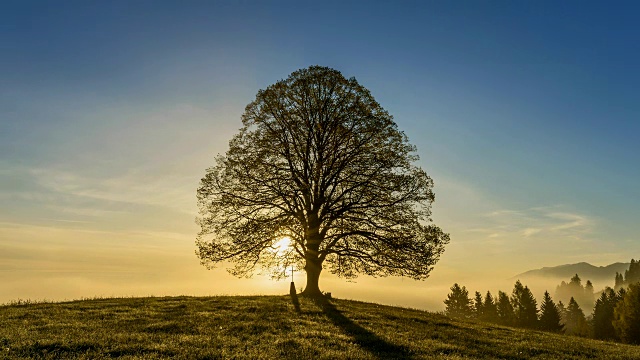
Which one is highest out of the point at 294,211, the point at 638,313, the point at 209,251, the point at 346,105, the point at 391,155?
the point at 346,105

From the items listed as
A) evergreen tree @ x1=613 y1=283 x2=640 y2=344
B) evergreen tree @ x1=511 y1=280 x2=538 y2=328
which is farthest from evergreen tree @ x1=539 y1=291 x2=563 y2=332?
evergreen tree @ x1=613 y1=283 x2=640 y2=344

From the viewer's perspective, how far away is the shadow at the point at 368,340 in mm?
15967

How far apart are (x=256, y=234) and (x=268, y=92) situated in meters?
10.2

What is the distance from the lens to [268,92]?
1259 inches

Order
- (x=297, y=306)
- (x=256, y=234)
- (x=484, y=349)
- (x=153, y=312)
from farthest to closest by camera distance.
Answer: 1. (x=256, y=234)
2. (x=297, y=306)
3. (x=153, y=312)
4. (x=484, y=349)

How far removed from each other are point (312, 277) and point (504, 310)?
273 ft

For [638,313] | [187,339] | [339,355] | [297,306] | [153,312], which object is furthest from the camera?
[638,313]

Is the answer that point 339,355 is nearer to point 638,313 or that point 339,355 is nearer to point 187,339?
point 187,339

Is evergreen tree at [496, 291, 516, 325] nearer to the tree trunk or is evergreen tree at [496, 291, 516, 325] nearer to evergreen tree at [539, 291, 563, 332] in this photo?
evergreen tree at [539, 291, 563, 332]

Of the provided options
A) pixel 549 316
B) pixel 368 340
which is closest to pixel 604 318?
pixel 549 316

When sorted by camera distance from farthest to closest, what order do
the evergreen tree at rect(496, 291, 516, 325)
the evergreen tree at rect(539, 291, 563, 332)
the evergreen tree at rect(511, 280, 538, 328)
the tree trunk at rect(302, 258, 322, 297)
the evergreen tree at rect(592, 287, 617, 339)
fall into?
the evergreen tree at rect(496, 291, 516, 325), the evergreen tree at rect(511, 280, 538, 328), the evergreen tree at rect(592, 287, 617, 339), the evergreen tree at rect(539, 291, 563, 332), the tree trunk at rect(302, 258, 322, 297)

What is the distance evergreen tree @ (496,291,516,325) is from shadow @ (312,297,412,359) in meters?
85.4

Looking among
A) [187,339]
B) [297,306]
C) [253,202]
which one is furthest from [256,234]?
[187,339]

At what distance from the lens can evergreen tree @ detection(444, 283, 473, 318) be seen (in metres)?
107
